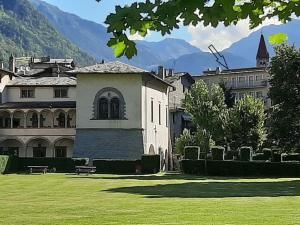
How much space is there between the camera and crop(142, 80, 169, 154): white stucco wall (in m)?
60.7

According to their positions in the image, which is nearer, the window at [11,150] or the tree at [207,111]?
the tree at [207,111]

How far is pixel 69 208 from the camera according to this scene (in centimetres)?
1873

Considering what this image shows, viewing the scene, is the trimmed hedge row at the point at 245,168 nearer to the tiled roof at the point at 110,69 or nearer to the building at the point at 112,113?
the building at the point at 112,113

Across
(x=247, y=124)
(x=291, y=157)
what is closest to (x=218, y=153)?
(x=291, y=157)

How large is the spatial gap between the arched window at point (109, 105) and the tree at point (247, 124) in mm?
12135

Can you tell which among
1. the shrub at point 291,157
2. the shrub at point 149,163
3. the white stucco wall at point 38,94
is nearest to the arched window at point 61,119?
the white stucco wall at point 38,94

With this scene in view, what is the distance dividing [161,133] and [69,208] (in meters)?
49.4

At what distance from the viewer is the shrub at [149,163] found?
53.2m

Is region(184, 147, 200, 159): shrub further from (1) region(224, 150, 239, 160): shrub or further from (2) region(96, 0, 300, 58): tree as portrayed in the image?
(2) region(96, 0, 300, 58): tree

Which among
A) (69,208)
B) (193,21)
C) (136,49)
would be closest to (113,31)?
(136,49)

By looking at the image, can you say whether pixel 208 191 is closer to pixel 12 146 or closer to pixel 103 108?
pixel 103 108

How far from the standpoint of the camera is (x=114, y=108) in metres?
59.4

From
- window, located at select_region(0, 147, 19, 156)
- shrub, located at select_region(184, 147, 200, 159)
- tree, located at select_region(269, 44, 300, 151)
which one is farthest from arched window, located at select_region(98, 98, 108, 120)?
tree, located at select_region(269, 44, 300, 151)

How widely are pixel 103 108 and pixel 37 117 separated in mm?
10900
